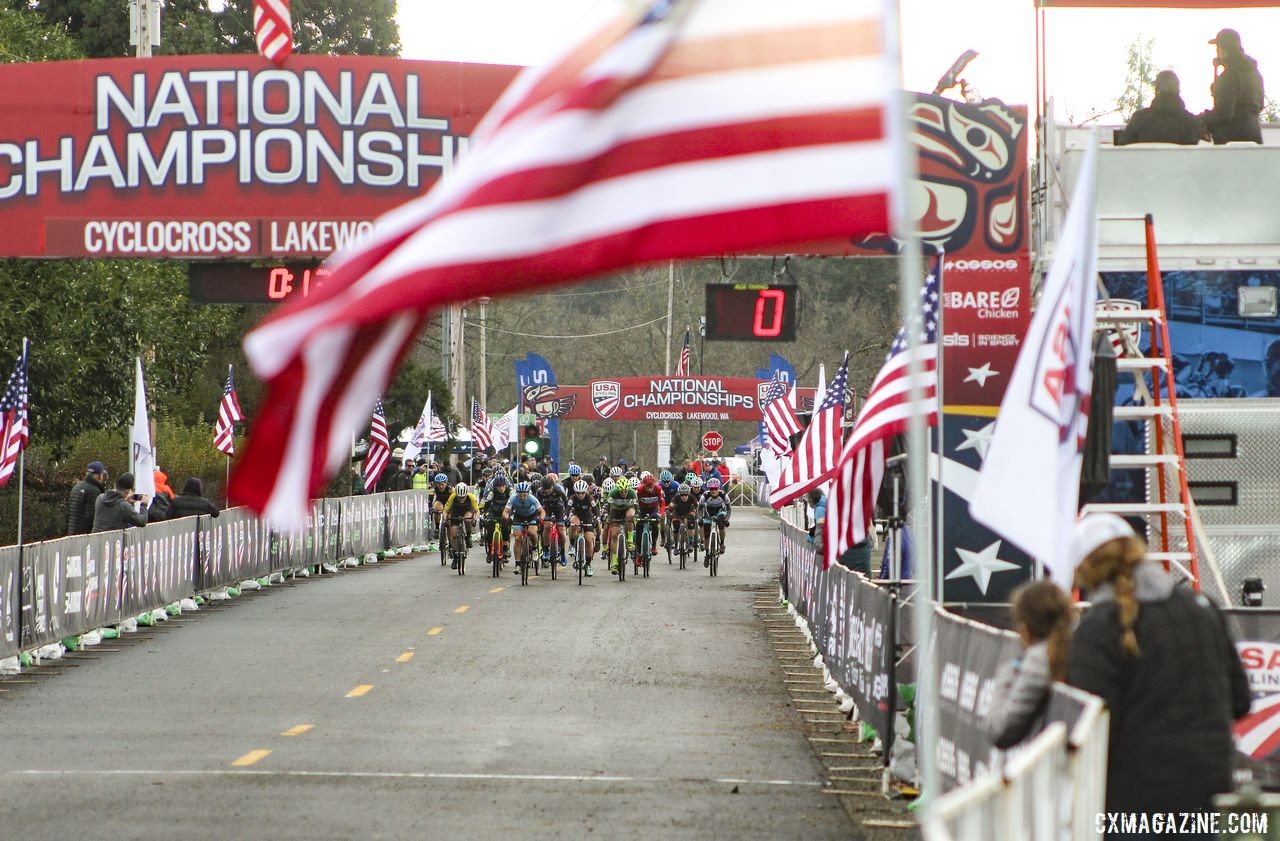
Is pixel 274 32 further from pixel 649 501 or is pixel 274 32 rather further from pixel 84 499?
pixel 649 501

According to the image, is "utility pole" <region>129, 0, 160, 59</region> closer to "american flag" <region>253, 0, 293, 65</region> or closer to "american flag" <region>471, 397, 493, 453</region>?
"american flag" <region>253, 0, 293, 65</region>

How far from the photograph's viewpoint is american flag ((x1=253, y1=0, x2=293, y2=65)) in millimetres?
20453

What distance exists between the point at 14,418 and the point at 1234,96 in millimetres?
14107

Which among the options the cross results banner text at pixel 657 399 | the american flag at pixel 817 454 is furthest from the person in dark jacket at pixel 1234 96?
the cross results banner text at pixel 657 399

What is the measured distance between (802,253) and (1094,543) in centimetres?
1179

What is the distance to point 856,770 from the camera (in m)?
12.3

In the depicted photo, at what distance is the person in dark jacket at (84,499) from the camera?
2273 centimetres

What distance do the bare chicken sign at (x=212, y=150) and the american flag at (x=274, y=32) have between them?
0.18 m

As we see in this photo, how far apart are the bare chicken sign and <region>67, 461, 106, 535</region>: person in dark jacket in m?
3.45

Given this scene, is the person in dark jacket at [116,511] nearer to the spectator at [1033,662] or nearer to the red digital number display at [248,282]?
the red digital number display at [248,282]

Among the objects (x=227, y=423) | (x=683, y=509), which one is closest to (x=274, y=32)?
(x=227, y=423)

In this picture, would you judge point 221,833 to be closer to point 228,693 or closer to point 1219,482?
point 228,693

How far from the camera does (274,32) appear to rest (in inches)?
806

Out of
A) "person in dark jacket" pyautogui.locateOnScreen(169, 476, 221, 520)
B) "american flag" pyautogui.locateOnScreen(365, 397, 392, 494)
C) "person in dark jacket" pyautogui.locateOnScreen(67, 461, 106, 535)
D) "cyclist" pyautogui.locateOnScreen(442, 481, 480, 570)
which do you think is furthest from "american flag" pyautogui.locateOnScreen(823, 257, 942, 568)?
"american flag" pyautogui.locateOnScreen(365, 397, 392, 494)
